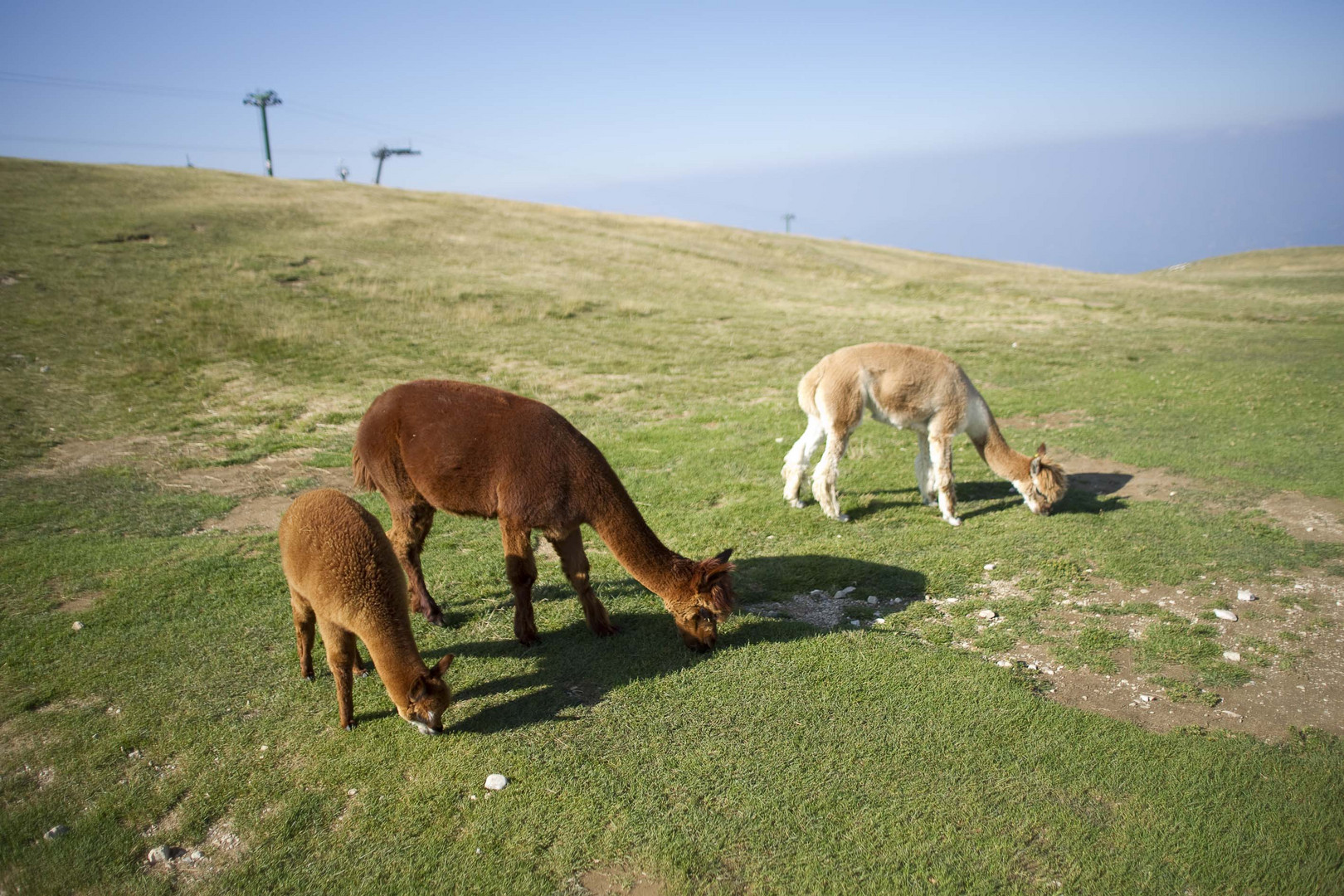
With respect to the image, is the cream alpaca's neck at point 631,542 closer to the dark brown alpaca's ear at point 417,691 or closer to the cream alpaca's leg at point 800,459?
the dark brown alpaca's ear at point 417,691

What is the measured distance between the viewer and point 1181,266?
56031 mm

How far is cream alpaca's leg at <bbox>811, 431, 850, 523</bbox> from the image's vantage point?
34.0ft

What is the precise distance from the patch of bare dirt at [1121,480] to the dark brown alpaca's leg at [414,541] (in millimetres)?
9001

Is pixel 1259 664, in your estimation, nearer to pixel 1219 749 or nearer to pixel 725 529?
pixel 1219 749

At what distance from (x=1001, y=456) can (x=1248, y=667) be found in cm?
457

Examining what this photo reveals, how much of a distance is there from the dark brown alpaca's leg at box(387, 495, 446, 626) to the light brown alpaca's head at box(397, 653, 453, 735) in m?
2.12

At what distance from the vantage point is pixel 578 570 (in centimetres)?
704

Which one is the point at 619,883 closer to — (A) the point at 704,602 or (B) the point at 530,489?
(A) the point at 704,602

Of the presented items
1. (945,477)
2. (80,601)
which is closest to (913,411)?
(945,477)

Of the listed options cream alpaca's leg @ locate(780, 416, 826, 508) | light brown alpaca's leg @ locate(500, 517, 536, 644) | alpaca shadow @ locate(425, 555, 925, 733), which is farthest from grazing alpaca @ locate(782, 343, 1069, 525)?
light brown alpaca's leg @ locate(500, 517, 536, 644)

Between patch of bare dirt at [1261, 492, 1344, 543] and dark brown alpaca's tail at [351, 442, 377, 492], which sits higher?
dark brown alpaca's tail at [351, 442, 377, 492]

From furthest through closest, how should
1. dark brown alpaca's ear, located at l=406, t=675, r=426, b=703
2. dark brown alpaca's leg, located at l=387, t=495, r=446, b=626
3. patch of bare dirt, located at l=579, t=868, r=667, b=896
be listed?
dark brown alpaca's leg, located at l=387, t=495, r=446, b=626, dark brown alpaca's ear, located at l=406, t=675, r=426, b=703, patch of bare dirt, located at l=579, t=868, r=667, b=896

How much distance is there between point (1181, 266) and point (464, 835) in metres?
65.3

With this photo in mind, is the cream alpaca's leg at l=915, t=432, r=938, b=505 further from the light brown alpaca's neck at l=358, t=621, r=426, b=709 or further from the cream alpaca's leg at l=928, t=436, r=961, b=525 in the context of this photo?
the light brown alpaca's neck at l=358, t=621, r=426, b=709
